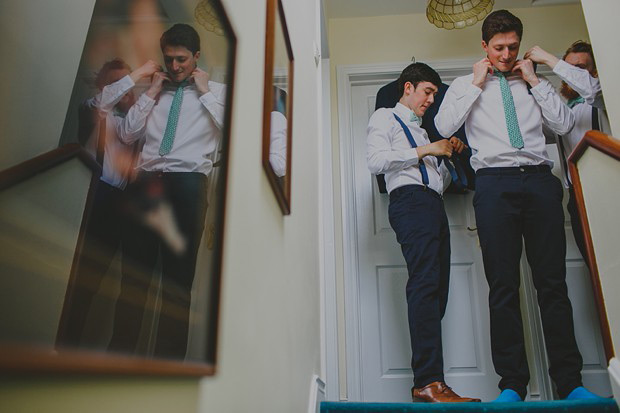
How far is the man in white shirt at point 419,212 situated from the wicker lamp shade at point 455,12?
2.23ft

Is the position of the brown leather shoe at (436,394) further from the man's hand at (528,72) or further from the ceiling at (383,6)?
the ceiling at (383,6)

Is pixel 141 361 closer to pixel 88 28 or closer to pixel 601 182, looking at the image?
pixel 88 28

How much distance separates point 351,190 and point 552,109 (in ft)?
4.50

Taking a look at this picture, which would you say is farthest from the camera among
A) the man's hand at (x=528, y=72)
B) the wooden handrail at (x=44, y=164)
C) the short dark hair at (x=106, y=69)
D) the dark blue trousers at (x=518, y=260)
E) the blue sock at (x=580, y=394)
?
the man's hand at (x=528, y=72)

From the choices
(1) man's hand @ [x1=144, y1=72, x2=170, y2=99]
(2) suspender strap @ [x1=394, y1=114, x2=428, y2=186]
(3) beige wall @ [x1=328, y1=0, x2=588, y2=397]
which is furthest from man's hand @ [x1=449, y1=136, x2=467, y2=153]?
(1) man's hand @ [x1=144, y1=72, x2=170, y2=99]

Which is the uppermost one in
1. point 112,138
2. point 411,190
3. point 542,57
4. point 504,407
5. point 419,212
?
point 542,57

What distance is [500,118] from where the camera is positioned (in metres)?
2.44

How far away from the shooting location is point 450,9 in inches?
131

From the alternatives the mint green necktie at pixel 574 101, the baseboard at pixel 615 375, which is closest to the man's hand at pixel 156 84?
the baseboard at pixel 615 375

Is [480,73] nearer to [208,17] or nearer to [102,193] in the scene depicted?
[208,17]

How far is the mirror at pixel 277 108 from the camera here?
3.90 ft

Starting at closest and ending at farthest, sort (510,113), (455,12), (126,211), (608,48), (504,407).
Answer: (126,211)
(504,407)
(608,48)
(510,113)
(455,12)

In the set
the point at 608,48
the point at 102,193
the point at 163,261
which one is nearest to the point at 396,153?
the point at 608,48

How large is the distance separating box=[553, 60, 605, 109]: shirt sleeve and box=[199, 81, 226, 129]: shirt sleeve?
215 centimetres
